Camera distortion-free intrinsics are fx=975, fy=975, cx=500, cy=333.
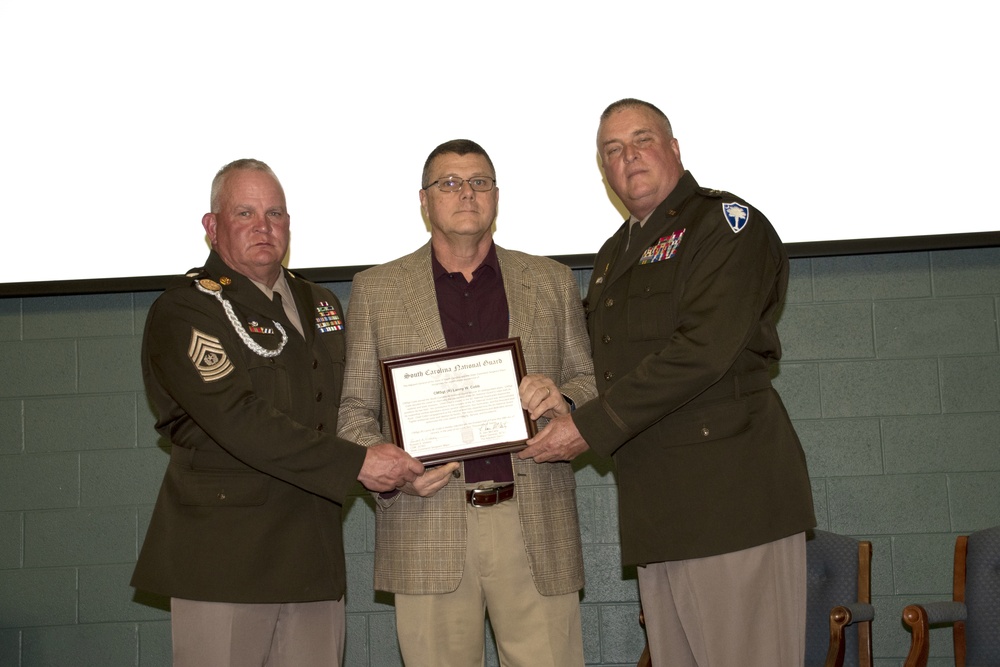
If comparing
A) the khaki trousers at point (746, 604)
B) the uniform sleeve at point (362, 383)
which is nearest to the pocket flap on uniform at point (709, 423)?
the khaki trousers at point (746, 604)

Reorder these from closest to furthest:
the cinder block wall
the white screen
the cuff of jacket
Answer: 1. the cuff of jacket
2. the white screen
3. the cinder block wall

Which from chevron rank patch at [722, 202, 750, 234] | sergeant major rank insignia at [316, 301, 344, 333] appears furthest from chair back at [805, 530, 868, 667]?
sergeant major rank insignia at [316, 301, 344, 333]

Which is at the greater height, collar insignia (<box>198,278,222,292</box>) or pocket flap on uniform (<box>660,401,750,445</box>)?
collar insignia (<box>198,278,222,292</box>)

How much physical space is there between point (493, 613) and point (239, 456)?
2.74ft

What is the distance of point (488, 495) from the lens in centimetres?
272

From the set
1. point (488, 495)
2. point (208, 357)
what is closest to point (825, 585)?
point (488, 495)

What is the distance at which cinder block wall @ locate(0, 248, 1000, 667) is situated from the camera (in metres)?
3.83

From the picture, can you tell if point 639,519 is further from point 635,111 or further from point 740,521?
point 635,111

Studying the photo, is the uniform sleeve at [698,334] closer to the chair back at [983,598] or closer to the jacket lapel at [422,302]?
the jacket lapel at [422,302]

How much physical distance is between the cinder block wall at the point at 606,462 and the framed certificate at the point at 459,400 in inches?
49.7

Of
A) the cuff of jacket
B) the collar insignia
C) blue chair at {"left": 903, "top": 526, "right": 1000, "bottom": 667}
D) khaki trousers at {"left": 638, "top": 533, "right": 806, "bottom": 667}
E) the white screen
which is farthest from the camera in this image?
the white screen

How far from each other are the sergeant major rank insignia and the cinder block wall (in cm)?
83

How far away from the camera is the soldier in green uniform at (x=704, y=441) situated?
8.45 ft

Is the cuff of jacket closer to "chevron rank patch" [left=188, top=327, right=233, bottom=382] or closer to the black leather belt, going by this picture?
the black leather belt
